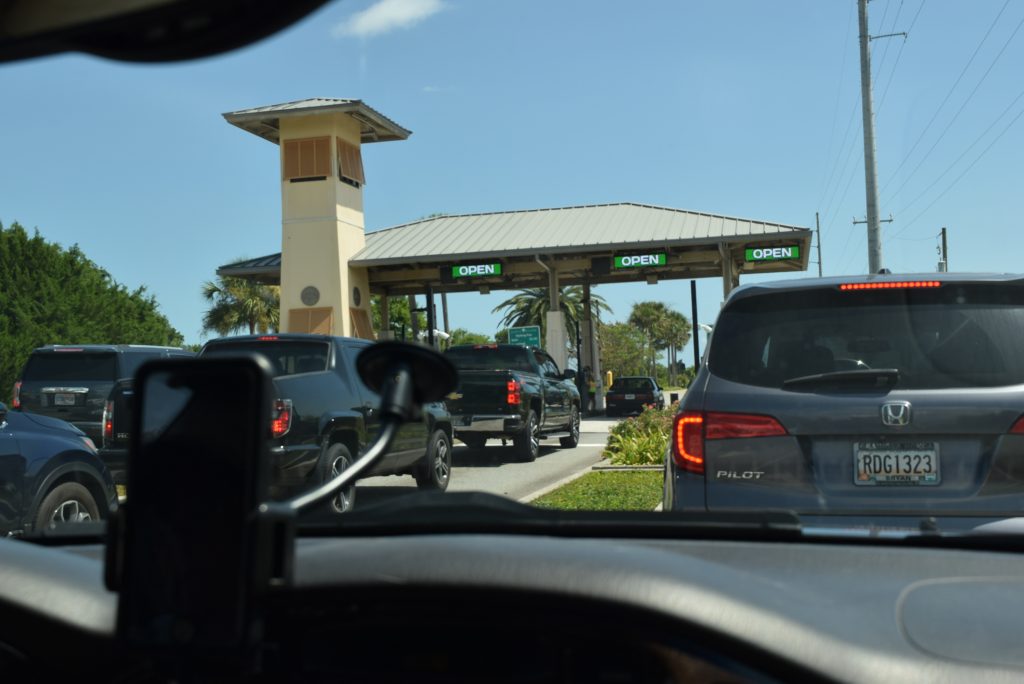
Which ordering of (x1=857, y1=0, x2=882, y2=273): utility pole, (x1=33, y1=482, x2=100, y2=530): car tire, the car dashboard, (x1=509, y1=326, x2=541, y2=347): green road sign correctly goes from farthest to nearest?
(x1=509, y1=326, x2=541, y2=347): green road sign < (x1=857, y1=0, x2=882, y2=273): utility pole < (x1=33, y1=482, x2=100, y2=530): car tire < the car dashboard

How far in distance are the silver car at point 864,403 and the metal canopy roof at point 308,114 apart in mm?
28519

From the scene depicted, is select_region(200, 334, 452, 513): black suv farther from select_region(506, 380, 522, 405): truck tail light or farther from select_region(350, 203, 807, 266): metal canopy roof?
select_region(350, 203, 807, 266): metal canopy roof

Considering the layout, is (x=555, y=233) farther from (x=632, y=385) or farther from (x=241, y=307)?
(x=241, y=307)

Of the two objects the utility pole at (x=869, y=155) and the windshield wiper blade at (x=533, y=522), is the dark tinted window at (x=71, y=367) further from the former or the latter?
the utility pole at (x=869, y=155)

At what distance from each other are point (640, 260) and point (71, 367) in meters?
19.1

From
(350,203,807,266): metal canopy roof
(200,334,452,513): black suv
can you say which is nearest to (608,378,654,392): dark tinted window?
(350,203,807,266): metal canopy roof

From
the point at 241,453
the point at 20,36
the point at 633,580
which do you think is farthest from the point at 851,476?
the point at 20,36

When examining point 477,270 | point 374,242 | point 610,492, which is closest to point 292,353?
point 610,492

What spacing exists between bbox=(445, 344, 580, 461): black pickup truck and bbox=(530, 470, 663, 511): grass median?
3323 millimetres

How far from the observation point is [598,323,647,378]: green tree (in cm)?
11175

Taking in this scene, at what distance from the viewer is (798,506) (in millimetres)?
4574

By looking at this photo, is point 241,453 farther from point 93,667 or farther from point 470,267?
point 470,267

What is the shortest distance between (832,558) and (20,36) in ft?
5.90

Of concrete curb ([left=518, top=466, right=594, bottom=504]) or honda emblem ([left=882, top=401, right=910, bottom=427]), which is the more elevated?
honda emblem ([left=882, top=401, right=910, bottom=427])
